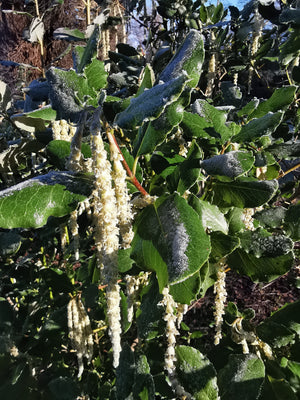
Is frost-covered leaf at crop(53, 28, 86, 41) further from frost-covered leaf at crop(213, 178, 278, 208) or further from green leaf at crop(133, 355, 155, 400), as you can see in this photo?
green leaf at crop(133, 355, 155, 400)

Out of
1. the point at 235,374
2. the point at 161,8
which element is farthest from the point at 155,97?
the point at 161,8

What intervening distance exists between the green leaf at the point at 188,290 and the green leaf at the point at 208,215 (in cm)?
11

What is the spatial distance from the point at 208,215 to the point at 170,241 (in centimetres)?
17

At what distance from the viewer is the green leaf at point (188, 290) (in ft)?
1.83

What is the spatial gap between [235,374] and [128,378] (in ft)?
0.94

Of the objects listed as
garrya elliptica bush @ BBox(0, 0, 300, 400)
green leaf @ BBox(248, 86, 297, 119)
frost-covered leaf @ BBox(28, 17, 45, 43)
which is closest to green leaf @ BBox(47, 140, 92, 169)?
garrya elliptica bush @ BBox(0, 0, 300, 400)

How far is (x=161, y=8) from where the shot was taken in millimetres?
1750

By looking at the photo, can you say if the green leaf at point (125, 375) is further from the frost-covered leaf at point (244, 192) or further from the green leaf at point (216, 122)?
the green leaf at point (216, 122)

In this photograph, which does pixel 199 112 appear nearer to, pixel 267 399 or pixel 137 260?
pixel 137 260

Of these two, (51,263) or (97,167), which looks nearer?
(97,167)

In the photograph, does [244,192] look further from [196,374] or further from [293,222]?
[196,374]

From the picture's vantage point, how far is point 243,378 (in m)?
0.80

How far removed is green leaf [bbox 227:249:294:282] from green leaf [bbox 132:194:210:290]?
291 millimetres

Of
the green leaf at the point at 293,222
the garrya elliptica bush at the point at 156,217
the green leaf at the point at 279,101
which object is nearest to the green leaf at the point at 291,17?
the garrya elliptica bush at the point at 156,217
